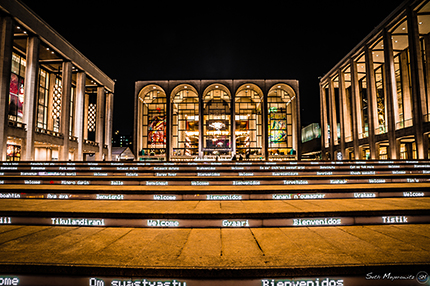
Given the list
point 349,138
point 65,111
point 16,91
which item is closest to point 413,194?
point 349,138

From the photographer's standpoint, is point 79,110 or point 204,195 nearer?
point 204,195

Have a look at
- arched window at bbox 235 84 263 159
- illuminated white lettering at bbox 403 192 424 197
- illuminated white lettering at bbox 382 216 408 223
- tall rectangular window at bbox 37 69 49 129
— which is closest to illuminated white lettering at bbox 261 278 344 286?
illuminated white lettering at bbox 382 216 408 223

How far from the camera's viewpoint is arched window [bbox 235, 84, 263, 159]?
46.2 meters

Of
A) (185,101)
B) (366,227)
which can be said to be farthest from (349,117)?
(366,227)

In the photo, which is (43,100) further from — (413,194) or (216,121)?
(413,194)

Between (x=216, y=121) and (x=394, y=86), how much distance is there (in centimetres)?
2890

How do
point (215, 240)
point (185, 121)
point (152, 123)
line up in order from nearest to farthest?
point (215, 240), point (152, 123), point (185, 121)

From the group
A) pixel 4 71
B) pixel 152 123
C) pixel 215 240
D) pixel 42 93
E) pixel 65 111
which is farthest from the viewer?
pixel 152 123

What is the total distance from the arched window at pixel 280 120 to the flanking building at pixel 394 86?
779 centimetres

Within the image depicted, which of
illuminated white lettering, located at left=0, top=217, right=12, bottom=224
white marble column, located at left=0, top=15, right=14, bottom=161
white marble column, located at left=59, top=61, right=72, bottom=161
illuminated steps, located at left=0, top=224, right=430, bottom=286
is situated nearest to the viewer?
illuminated steps, located at left=0, top=224, right=430, bottom=286

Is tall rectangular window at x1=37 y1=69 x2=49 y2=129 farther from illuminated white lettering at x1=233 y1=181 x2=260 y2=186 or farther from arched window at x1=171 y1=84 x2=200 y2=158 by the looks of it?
illuminated white lettering at x1=233 y1=181 x2=260 y2=186

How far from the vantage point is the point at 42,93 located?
3475 centimetres

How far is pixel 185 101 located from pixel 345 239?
154 ft

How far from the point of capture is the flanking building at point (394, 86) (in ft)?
69.9
